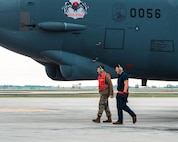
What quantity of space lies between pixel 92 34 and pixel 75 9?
100 centimetres

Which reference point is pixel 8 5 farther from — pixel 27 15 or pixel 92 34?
pixel 92 34

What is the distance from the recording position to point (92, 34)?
815 inches

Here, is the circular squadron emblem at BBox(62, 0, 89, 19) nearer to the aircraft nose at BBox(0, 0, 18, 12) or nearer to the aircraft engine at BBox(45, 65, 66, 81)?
the aircraft nose at BBox(0, 0, 18, 12)

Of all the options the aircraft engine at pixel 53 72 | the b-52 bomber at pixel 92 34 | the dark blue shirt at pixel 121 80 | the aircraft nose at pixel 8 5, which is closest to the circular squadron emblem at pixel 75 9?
the b-52 bomber at pixel 92 34

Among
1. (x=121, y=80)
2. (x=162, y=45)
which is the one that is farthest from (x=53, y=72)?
(x=162, y=45)

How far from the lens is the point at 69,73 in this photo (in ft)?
67.6

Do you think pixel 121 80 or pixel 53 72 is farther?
Answer: pixel 53 72

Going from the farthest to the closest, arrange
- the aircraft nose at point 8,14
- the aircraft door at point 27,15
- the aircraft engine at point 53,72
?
1. the aircraft engine at point 53,72
2. the aircraft door at point 27,15
3. the aircraft nose at point 8,14

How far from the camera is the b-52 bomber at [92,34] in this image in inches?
800

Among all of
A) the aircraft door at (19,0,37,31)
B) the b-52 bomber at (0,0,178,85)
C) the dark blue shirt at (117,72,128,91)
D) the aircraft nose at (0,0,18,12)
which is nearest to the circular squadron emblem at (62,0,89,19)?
the b-52 bomber at (0,0,178,85)

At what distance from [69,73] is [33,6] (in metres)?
2.49

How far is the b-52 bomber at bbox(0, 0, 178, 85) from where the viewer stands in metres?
20.3

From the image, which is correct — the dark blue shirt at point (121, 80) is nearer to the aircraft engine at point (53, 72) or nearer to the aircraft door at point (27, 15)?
the aircraft engine at point (53, 72)

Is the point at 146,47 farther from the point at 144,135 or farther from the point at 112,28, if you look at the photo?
the point at 144,135
